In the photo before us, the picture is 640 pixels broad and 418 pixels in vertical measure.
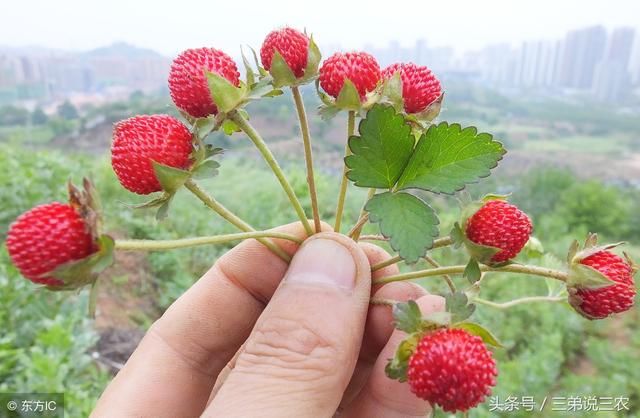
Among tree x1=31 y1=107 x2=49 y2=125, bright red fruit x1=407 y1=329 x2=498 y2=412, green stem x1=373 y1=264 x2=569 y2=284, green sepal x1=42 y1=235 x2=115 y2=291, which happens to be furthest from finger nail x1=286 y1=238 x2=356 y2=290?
tree x1=31 y1=107 x2=49 y2=125

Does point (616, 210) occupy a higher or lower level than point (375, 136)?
lower

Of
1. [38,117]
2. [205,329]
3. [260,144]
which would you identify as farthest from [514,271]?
[38,117]

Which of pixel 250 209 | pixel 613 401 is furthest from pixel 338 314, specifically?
pixel 250 209

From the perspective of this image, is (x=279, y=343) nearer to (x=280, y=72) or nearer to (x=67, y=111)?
(x=280, y=72)

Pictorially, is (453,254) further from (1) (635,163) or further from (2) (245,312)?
(1) (635,163)

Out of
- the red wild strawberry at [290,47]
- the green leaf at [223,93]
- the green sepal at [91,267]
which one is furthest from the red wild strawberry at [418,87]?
the green sepal at [91,267]

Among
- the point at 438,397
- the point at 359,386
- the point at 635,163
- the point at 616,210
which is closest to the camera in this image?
the point at 438,397
